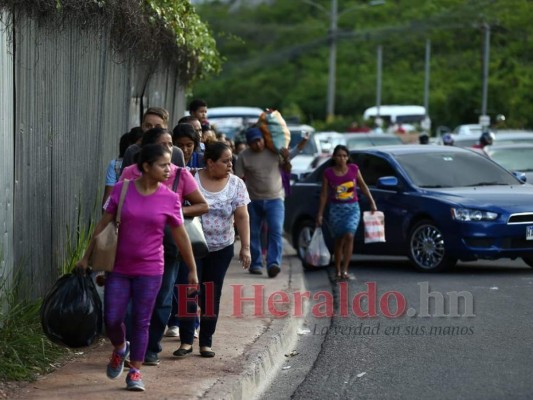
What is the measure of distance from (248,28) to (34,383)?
8866 centimetres

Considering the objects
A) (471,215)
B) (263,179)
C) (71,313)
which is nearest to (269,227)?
(263,179)

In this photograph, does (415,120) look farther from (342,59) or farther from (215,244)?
→ (215,244)

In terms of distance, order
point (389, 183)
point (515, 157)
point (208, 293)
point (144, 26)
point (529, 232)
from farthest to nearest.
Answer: point (515, 157) → point (389, 183) → point (529, 232) → point (144, 26) → point (208, 293)

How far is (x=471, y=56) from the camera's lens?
81688 millimetres

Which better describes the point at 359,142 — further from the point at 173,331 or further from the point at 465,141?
the point at 173,331

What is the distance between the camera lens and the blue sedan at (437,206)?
49.5ft

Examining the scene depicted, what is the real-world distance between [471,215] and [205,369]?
270 inches

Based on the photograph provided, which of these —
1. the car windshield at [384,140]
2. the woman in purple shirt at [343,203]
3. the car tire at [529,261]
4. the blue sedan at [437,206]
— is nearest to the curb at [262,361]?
the woman in purple shirt at [343,203]

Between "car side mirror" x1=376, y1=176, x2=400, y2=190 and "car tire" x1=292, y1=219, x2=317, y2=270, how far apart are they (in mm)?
1536

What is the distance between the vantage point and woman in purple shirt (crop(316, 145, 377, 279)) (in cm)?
1519

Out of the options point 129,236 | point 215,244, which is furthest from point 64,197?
point 129,236

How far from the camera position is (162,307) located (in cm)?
902

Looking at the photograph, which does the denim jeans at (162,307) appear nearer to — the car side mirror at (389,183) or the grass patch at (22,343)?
the grass patch at (22,343)

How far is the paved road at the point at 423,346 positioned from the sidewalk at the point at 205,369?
195 mm
